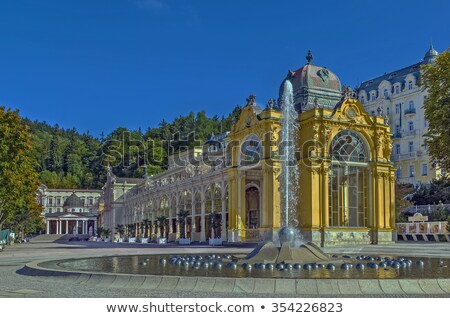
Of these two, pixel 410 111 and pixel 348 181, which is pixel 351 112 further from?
pixel 410 111

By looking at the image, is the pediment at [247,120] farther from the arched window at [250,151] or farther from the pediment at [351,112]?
the pediment at [351,112]

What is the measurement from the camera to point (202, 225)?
60000 millimetres

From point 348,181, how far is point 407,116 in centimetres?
4436

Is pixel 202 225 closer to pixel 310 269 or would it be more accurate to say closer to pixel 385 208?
pixel 385 208

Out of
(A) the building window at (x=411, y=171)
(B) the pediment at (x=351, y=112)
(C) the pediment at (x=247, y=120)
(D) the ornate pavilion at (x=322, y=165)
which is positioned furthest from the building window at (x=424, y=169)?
(C) the pediment at (x=247, y=120)

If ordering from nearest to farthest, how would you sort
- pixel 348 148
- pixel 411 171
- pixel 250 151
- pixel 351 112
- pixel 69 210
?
pixel 348 148, pixel 351 112, pixel 250 151, pixel 411 171, pixel 69 210

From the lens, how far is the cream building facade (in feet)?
264

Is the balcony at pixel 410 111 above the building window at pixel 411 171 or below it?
above

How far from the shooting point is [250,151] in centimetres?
4719

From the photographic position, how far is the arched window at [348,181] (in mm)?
43750

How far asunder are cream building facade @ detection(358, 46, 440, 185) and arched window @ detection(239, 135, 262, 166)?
130 feet

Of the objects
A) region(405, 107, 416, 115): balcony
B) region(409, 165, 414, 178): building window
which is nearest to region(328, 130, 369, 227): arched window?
region(409, 165, 414, 178): building window

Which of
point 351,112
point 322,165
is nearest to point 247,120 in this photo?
point 322,165

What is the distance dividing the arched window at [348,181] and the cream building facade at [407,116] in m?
36.1
